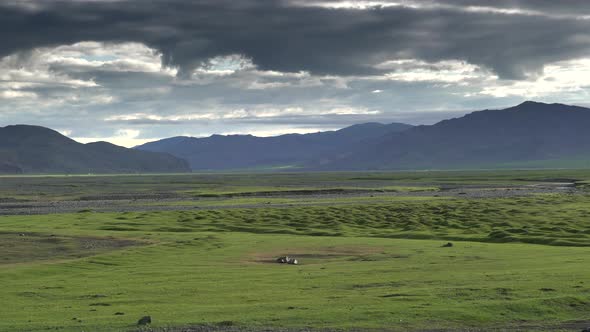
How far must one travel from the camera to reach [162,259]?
45.2 meters

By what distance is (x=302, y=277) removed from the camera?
36219 millimetres

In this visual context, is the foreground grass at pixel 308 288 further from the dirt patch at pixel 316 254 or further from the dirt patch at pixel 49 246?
the dirt patch at pixel 49 246

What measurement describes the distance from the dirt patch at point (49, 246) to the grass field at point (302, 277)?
0.12 metres

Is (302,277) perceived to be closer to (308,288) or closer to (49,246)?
(308,288)

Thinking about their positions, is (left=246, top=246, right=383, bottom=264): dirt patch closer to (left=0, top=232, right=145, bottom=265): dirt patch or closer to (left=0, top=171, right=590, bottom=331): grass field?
(left=0, top=171, right=590, bottom=331): grass field

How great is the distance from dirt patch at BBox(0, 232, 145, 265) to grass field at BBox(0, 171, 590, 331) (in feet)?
0.40

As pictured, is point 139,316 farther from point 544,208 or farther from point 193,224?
point 544,208

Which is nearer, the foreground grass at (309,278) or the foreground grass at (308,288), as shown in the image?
the foreground grass at (308,288)

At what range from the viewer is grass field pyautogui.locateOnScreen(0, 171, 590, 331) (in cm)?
2558

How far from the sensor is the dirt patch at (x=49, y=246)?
46009 mm

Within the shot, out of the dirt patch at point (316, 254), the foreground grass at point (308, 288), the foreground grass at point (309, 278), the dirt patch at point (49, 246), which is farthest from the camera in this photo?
the dirt patch at point (49, 246)

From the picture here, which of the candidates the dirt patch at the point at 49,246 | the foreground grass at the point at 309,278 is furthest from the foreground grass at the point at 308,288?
the dirt patch at the point at 49,246

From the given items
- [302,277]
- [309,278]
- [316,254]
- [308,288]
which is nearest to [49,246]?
[316,254]

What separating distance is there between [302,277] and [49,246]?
22391mm
